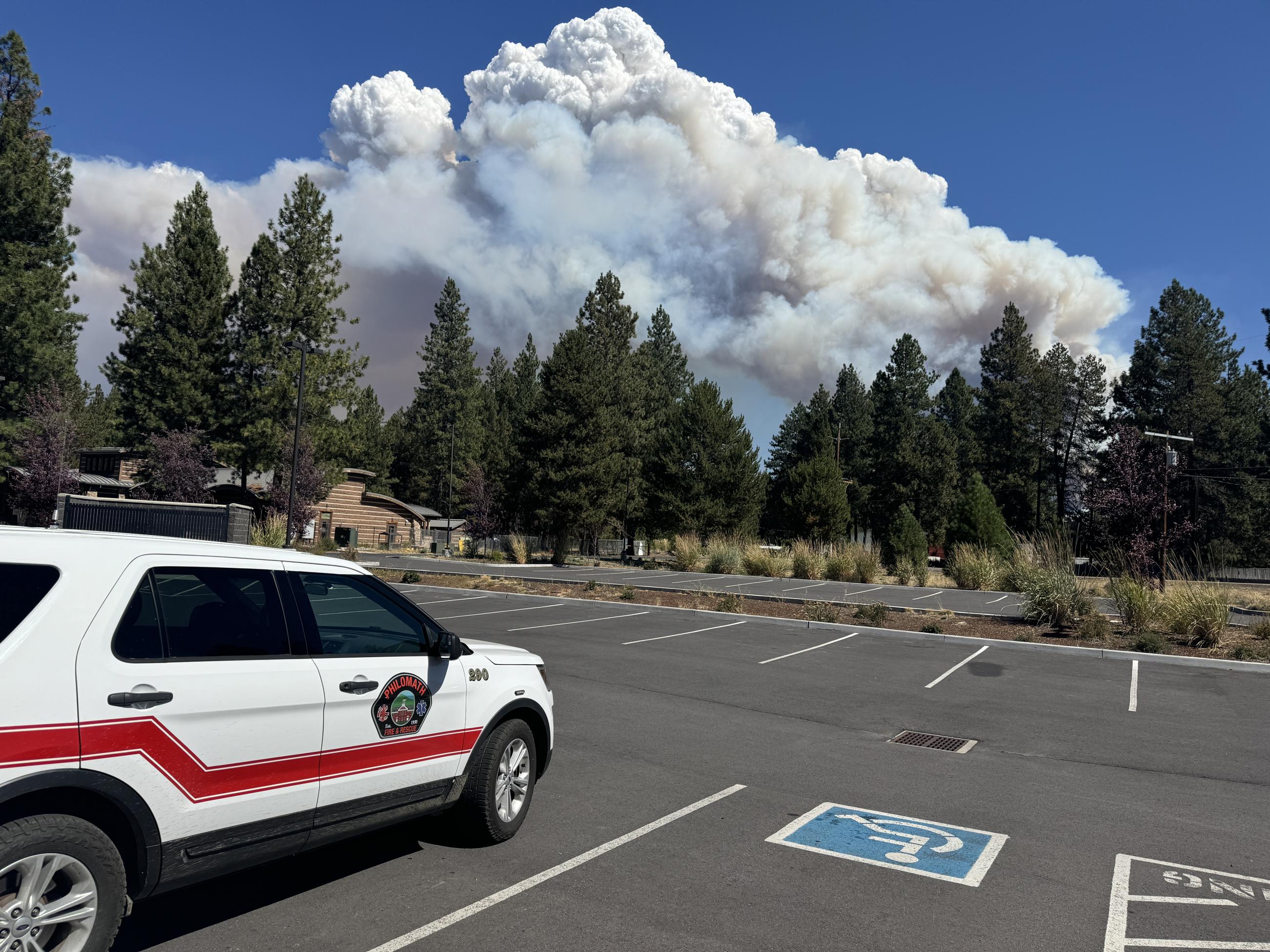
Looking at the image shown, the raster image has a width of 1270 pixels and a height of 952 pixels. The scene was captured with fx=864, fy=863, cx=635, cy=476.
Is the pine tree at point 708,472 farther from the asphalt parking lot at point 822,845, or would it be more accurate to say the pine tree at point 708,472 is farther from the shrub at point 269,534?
the asphalt parking lot at point 822,845

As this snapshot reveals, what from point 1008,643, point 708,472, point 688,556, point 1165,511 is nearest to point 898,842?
point 1008,643

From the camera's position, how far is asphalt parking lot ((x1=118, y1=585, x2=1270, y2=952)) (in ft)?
14.0

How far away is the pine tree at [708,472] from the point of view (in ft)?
185

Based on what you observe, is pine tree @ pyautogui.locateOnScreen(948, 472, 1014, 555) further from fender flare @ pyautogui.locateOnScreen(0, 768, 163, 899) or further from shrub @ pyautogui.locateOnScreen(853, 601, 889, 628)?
fender flare @ pyautogui.locateOnScreen(0, 768, 163, 899)

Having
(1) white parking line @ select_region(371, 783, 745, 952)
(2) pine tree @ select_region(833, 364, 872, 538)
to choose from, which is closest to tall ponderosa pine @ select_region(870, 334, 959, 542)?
(2) pine tree @ select_region(833, 364, 872, 538)

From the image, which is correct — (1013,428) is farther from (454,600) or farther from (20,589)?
(20,589)

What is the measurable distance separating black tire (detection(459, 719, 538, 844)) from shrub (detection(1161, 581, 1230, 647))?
49.8 feet

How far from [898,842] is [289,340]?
Result: 158ft

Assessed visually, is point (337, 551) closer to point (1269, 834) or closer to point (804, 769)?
point (804, 769)

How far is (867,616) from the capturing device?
64.2 feet

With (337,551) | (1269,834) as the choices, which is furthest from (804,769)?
(337,551)

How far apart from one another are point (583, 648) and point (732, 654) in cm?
252

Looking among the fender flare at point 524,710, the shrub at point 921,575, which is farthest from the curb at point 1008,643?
the shrub at point 921,575

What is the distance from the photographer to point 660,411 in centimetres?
→ 7281
